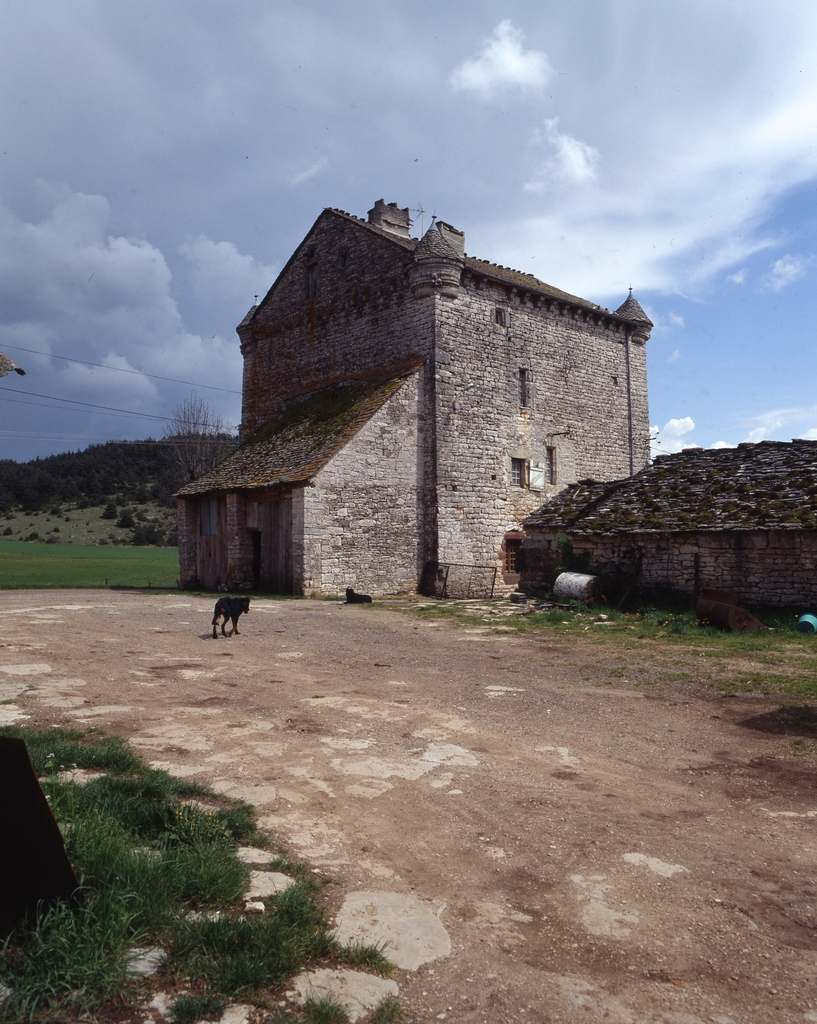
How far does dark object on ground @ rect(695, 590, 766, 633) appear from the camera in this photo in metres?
12.4

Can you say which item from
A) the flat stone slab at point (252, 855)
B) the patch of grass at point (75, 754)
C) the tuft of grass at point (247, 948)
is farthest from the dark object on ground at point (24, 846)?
the patch of grass at point (75, 754)

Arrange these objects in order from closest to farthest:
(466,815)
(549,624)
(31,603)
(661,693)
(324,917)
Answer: (324,917) < (466,815) < (661,693) < (549,624) < (31,603)

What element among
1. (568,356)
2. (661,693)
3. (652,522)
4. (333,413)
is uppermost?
(568,356)

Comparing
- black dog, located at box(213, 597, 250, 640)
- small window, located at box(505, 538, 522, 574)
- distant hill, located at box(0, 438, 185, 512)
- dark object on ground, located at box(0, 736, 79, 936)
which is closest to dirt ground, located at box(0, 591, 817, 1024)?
dark object on ground, located at box(0, 736, 79, 936)

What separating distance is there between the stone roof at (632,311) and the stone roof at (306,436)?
1122 cm

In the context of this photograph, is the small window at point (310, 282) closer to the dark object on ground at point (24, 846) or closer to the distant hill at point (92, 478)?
the dark object on ground at point (24, 846)

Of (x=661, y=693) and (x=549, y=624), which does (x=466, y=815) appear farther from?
(x=549, y=624)

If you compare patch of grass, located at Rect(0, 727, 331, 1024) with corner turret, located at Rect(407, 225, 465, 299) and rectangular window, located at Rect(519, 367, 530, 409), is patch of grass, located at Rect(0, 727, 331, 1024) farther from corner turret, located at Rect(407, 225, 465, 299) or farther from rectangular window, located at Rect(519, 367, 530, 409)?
rectangular window, located at Rect(519, 367, 530, 409)

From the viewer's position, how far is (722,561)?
47.9 feet

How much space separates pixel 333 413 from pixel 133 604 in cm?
932

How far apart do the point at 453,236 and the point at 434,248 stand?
2336 millimetres

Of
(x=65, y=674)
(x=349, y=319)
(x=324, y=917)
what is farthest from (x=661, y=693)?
(x=349, y=319)

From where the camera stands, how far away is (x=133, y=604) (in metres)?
15.9

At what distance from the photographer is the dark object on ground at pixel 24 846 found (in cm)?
256
